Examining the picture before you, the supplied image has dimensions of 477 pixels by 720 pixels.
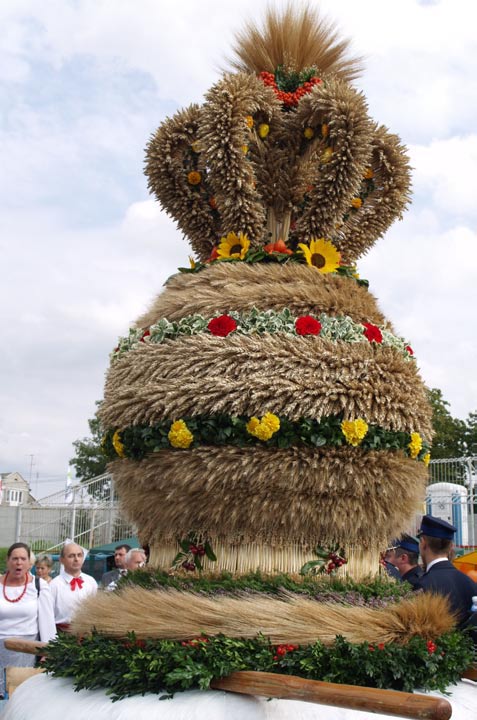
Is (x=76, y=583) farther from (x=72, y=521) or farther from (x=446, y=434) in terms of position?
(x=446, y=434)

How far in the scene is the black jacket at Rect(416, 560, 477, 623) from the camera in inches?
162

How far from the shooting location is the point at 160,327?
3992 mm

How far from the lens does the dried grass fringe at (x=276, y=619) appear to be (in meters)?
3.10

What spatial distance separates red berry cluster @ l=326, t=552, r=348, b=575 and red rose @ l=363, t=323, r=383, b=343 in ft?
3.65

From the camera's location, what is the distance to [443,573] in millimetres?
4312

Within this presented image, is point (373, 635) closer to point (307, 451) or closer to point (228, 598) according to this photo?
point (228, 598)

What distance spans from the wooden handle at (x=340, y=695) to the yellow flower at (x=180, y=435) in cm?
114

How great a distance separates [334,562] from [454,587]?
0.92 m

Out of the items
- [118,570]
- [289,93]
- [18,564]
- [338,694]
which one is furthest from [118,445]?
[118,570]

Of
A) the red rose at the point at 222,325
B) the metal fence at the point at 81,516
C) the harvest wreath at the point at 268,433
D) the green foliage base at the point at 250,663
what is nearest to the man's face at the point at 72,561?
the harvest wreath at the point at 268,433

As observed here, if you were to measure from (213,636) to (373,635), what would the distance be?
26.2 inches

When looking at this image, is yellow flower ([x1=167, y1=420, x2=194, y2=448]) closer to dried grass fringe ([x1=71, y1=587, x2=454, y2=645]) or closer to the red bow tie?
dried grass fringe ([x1=71, y1=587, x2=454, y2=645])

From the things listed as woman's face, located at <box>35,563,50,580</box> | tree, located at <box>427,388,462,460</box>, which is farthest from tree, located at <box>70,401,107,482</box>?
woman's face, located at <box>35,563,50,580</box>

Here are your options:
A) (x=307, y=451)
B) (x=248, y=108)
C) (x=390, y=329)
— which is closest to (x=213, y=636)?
(x=307, y=451)
